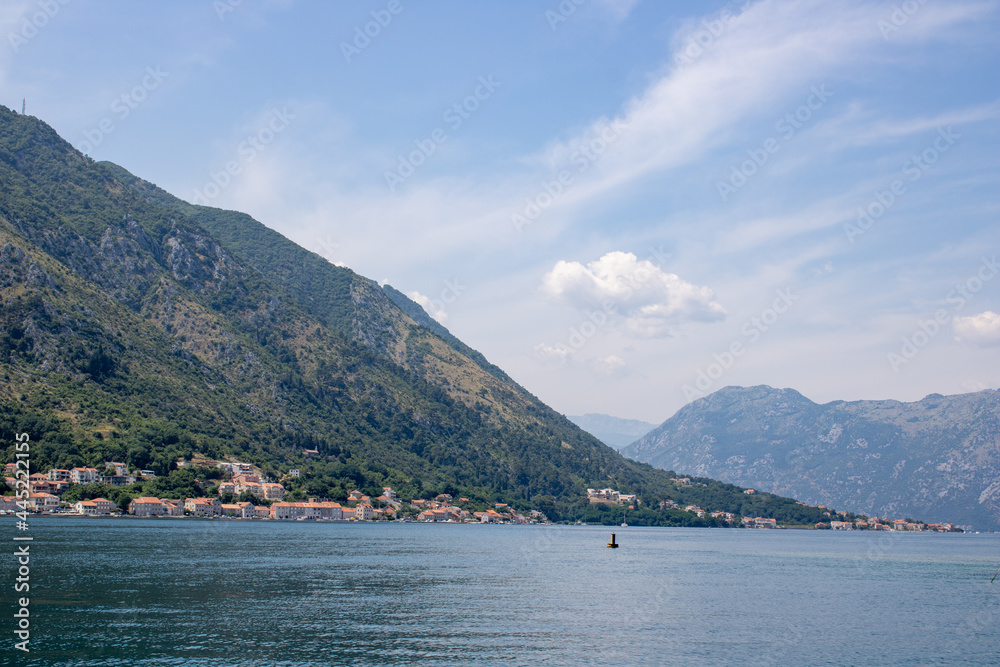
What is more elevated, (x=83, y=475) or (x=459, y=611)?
(x=83, y=475)

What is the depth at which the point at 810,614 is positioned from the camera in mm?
72875

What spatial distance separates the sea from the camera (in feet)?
163

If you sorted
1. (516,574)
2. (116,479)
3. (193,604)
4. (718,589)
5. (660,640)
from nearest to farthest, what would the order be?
(660,640)
(193,604)
(718,589)
(516,574)
(116,479)

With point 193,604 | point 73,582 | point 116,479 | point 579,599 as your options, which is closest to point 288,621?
point 193,604

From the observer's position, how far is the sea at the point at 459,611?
4953 cm

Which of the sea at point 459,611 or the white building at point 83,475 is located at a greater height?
the white building at point 83,475

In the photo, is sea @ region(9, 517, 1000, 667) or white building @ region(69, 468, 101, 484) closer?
sea @ region(9, 517, 1000, 667)

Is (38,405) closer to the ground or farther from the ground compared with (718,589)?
farther from the ground

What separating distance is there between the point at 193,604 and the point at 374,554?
65.1 m

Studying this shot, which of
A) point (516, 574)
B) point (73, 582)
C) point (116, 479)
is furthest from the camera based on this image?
point (116, 479)

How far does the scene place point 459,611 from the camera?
67.2 meters

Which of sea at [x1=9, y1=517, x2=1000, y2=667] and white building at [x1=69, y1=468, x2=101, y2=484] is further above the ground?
white building at [x1=69, y1=468, x2=101, y2=484]

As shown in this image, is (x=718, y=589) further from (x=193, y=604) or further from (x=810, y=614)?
(x=193, y=604)

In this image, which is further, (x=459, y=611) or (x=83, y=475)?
(x=83, y=475)
